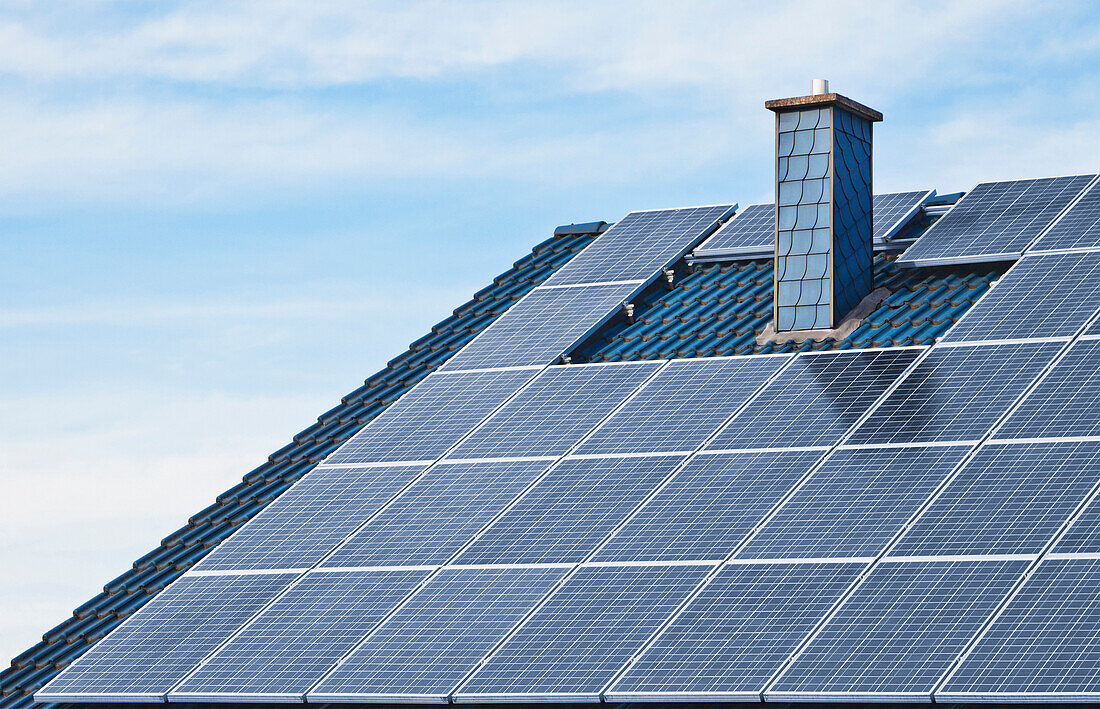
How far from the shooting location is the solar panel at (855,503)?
51.7ft

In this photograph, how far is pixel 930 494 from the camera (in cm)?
1600

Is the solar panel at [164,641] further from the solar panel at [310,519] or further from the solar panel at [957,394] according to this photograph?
the solar panel at [957,394]

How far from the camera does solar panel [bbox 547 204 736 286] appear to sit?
2409 centimetres

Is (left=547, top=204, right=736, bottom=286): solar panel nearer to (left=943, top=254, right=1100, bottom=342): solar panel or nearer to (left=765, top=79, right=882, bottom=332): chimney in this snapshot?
(left=765, top=79, right=882, bottom=332): chimney

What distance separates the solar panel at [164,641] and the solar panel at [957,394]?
699cm

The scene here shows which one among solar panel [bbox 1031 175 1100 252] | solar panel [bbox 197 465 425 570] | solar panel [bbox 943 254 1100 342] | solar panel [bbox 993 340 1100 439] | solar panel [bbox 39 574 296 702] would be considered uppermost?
solar panel [bbox 1031 175 1100 252]

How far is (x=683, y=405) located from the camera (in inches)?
752

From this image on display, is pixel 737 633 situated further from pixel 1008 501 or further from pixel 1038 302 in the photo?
pixel 1038 302

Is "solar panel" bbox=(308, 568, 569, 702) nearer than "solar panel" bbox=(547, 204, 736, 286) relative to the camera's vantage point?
Yes

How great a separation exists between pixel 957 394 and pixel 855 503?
2.22 m

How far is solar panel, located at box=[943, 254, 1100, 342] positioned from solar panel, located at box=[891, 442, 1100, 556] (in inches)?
106

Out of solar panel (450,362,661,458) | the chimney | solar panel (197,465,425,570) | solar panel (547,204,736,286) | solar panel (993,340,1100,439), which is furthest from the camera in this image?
solar panel (547,204,736,286)

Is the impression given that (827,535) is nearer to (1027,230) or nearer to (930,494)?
(930,494)

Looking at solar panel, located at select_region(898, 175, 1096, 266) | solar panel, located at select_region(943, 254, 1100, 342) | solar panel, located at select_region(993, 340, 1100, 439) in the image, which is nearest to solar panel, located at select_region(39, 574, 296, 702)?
solar panel, located at select_region(993, 340, 1100, 439)
